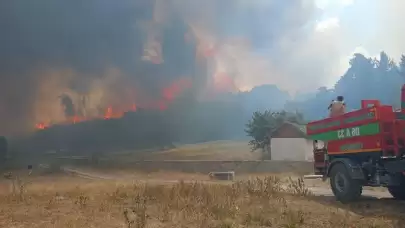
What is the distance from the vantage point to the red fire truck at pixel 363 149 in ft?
32.4

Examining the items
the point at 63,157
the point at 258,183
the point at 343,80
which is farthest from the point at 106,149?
the point at 343,80

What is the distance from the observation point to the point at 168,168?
35.4m

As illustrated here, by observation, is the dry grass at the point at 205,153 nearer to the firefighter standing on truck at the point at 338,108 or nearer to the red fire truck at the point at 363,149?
the red fire truck at the point at 363,149

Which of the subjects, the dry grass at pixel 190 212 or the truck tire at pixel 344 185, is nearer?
the dry grass at pixel 190 212

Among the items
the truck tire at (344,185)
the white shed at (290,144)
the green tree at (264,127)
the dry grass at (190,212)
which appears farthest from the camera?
the green tree at (264,127)

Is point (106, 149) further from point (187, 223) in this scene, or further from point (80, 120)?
point (187, 223)

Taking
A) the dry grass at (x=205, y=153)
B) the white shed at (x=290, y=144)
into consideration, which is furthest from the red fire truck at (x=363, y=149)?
the white shed at (x=290, y=144)

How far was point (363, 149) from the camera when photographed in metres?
10.7

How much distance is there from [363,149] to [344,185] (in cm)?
117

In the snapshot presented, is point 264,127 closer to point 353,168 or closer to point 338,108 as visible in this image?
point 338,108

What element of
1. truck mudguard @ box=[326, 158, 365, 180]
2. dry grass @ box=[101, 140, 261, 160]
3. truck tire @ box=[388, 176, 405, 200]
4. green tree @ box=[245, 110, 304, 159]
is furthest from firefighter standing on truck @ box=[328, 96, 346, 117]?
green tree @ box=[245, 110, 304, 159]

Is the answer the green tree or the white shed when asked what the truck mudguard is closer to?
the white shed

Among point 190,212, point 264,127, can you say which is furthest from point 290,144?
point 190,212

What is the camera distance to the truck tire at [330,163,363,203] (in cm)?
1085
